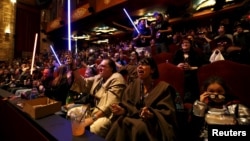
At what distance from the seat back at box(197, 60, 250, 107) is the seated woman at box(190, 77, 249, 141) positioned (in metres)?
0.33

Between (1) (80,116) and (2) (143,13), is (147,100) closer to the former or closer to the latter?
(1) (80,116)

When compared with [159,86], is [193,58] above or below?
above

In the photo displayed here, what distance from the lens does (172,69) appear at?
2.31 metres

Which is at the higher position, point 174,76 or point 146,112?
point 174,76

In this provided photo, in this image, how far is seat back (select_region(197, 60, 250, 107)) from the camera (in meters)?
1.79

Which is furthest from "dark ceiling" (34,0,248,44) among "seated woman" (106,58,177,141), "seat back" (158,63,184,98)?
"seated woman" (106,58,177,141)

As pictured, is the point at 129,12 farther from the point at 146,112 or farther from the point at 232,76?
the point at 146,112

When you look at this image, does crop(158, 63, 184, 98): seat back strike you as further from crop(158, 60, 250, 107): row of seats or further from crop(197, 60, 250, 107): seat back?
crop(197, 60, 250, 107): seat back

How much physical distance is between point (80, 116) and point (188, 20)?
630 cm

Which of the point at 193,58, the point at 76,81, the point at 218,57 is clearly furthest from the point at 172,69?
the point at 76,81

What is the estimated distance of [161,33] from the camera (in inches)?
157

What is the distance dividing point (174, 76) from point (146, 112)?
32.5 inches

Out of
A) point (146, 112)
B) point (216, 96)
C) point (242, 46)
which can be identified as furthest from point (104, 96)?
point (242, 46)

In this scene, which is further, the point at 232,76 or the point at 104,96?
the point at 104,96
